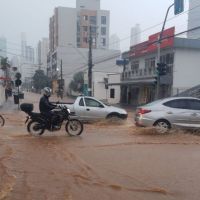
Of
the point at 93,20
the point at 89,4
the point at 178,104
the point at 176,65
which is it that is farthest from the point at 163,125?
the point at 89,4

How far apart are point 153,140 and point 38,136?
3845 mm

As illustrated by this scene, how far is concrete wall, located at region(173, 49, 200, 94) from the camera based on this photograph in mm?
40719

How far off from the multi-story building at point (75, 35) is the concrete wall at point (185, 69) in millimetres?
68763

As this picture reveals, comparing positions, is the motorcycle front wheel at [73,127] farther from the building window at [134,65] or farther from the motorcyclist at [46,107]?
the building window at [134,65]

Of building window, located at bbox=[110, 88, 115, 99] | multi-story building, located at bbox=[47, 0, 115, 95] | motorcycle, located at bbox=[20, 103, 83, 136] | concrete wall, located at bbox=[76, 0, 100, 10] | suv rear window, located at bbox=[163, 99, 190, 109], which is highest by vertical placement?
concrete wall, located at bbox=[76, 0, 100, 10]

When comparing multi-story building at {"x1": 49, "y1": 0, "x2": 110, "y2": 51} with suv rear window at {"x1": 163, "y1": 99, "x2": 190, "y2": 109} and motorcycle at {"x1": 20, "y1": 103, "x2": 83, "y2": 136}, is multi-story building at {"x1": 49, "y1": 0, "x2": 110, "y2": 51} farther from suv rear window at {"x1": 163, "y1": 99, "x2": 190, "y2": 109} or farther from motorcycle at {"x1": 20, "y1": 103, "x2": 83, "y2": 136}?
motorcycle at {"x1": 20, "y1": 103, "x2": 83, "y2": 136}

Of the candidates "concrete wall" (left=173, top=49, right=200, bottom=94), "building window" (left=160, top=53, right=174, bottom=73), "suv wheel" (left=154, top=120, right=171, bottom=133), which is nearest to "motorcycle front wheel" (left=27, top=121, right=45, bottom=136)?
"suv wheel" (left=154, top=120, right=171, bottom=133)

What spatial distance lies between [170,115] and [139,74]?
34.4 m

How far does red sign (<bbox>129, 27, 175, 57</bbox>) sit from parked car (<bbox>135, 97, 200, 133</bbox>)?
877 inches

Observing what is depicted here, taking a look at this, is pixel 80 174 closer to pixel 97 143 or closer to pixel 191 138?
pixel 97 143

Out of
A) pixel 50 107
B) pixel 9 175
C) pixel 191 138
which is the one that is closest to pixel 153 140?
pixel 191 138

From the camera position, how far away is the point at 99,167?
867cm

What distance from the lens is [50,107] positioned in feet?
44.7

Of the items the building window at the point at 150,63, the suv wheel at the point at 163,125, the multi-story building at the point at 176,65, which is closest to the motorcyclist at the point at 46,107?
the suv wheel at the point at 163,125
